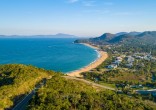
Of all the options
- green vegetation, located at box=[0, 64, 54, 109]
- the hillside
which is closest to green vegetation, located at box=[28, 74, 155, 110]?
the hillside

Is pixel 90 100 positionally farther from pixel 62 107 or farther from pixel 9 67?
pixel 9 67

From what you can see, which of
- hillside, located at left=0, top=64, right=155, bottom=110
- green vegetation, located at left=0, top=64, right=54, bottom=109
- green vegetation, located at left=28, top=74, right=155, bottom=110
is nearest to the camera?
green vegetation, located at left=28, top=74, right=155, bottom=110

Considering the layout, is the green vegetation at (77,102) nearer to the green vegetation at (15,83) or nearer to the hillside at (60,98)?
the hillside at (60,98)

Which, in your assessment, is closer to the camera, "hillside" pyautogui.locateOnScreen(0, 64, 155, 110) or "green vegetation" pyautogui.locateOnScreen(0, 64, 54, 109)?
"hillside" pyautogui.locateOnScreen(0, 64, 155, 110)

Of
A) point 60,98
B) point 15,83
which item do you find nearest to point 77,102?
point 60,98

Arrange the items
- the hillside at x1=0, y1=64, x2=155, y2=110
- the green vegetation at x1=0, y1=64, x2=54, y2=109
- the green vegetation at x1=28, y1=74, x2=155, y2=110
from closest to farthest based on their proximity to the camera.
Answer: the green vegetation at x1=28, y1=74, x2=155, y2=110, the hillside at x1=0, y1=64, x2=155, y2=110, the green vegetation at x1=0, y1=64, x2=54, y2=109

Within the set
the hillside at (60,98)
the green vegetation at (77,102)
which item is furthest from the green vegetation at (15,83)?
the green vegetation at (77,102)

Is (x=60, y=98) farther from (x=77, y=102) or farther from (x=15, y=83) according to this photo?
(x=15, y=83)

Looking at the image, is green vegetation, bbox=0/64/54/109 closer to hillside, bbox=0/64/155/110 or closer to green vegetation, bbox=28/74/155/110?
hillside, bbox=0/64/155/110
